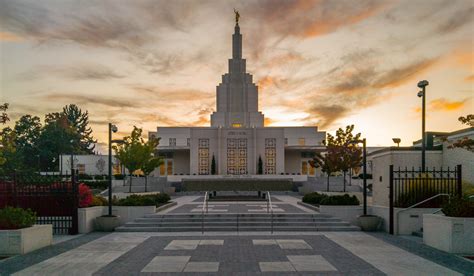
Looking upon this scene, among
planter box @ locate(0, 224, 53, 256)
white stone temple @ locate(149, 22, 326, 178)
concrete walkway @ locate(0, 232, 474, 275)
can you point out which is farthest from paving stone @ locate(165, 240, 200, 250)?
white stone temple @ locate(149, 22, 326, 178)

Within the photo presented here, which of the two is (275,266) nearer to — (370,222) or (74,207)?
(370,222)

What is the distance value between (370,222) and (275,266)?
898cm

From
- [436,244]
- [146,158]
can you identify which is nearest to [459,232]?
[436,244]

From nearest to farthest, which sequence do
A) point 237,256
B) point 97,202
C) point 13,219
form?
1. point 237,256
2. point 13,219
3. point 97,202

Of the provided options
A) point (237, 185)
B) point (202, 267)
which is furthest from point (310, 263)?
point (237, 185)

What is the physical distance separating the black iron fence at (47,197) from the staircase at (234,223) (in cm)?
242

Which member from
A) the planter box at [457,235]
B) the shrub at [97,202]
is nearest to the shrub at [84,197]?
the shrub at [97,202]

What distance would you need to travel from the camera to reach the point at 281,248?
602 inches

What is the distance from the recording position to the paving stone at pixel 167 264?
12.1 meters

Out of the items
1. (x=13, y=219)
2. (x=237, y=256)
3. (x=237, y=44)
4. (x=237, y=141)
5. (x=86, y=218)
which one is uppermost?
(x=237, y=44)

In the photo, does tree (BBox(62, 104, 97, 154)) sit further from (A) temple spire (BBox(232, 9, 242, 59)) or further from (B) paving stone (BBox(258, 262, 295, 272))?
(B) paving stone (BBox(258, 262, 295, 272))

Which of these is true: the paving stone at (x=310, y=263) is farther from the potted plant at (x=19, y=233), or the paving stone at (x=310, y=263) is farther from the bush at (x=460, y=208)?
the potted plant at (x=19, y=233)

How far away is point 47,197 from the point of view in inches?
768

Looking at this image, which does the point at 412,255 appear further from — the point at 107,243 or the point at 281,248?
the point at 107,243
